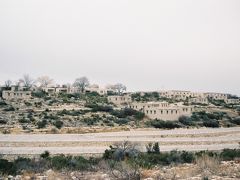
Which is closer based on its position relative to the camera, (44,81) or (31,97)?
(31,97)

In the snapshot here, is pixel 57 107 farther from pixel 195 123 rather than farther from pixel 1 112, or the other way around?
pixel 195 123

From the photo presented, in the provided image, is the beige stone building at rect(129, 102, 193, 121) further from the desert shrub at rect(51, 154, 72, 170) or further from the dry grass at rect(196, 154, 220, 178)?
the dry grass at rect(196, 154, 220, 178)

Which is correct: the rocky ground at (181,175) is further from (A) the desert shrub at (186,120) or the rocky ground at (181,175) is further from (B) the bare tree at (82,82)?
(B) the bare tree at (82,82)

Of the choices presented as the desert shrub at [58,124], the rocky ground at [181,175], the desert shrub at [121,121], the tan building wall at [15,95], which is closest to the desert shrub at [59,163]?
the rocky ground at [181,175]

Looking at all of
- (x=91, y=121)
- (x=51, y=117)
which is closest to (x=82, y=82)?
(x=51, y=117)

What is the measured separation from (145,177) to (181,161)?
22.9ft

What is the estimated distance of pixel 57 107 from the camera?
69938 mm

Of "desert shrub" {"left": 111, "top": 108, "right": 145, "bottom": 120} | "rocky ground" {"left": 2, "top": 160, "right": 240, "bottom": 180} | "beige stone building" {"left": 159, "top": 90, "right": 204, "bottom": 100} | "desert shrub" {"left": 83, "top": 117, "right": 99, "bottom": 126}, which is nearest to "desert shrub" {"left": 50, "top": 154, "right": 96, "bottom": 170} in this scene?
"rocky ground" {"left": 2, "top": 160, "right": 240, "bottom": 180}

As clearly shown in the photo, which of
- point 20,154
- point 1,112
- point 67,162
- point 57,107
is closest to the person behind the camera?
point 67,162

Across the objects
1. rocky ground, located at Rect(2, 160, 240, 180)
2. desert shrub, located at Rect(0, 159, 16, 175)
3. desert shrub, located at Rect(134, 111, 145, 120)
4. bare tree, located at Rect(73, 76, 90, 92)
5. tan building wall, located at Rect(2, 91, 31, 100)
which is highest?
bare tree, located at Rect(73, 76, 90, 92)

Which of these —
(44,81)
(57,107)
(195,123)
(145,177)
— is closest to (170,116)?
(195,123)

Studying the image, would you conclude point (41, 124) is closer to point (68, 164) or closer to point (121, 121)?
point (121, 121)

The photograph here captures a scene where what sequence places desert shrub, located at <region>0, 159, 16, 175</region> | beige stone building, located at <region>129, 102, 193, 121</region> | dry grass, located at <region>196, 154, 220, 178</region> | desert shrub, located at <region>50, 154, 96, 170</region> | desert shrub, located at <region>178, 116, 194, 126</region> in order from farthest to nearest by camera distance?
beige stone building, located at <region>129, 102, 193, 121</region> < desert shrub, located at <region>178, 116, 194, 126</region> < desert shrub, located at <region>50, 154, 96, 170</region> < desert shrub, located at <region>0, 159, 16, 175</region> < dry grass, located at <region>196, 154, 220, 178</region>

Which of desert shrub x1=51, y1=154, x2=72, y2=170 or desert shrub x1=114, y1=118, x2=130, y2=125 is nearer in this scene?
desert shrub x1=51, y1=154, x2=72, y2=170
